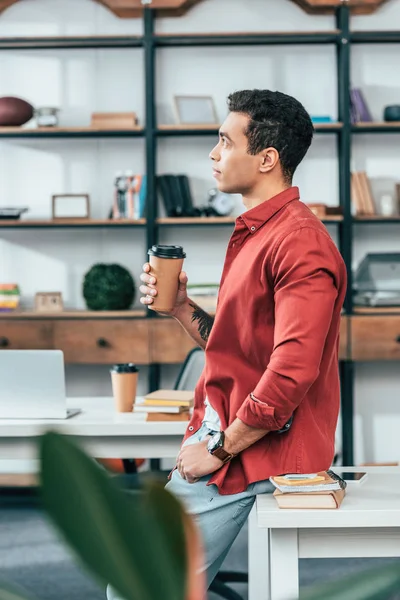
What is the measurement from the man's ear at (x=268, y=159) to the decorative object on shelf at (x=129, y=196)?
9.11 feet

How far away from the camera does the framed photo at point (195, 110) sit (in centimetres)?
436

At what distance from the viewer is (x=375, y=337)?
13.5 feet

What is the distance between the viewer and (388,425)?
4578 mm

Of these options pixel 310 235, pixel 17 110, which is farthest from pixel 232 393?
pixel 17 110

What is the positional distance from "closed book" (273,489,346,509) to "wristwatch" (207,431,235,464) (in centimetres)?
11

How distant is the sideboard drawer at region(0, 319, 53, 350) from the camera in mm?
4152

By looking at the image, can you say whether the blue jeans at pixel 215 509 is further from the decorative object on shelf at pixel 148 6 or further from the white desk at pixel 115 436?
the decorative object on shelf at pixel 148 6

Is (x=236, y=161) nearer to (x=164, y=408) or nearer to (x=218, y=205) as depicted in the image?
(x=164, y=408)

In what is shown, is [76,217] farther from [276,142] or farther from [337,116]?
[276,142]

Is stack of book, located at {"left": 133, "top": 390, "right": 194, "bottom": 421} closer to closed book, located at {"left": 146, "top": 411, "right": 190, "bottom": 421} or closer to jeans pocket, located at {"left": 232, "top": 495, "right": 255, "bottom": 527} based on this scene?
closed book, located at {"left": 146, "top": 411, "right": 190, "bottom": 421}

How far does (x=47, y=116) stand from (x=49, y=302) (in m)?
0.99

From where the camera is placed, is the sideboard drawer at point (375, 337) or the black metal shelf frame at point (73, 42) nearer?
the sideboard drawer at point (375, 337)

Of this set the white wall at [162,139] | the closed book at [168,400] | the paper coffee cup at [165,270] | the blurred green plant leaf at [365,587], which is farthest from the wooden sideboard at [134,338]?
the blurred green plant leaf at [365,587]

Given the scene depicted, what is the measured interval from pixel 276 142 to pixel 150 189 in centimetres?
280
